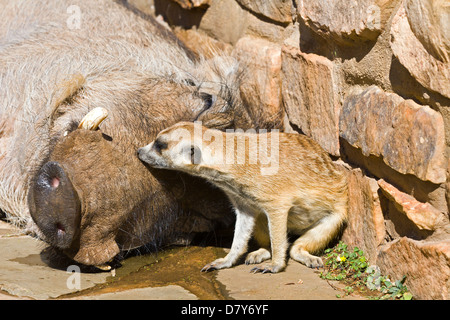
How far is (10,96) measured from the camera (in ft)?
13.9

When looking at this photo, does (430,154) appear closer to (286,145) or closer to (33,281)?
(286,145)

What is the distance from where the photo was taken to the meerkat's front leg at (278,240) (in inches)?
130

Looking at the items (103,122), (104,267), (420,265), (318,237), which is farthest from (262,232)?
(420,265)

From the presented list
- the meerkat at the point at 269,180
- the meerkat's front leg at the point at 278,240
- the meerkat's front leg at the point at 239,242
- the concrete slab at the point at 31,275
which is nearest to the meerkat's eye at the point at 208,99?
the meerkat at the point at 269,180

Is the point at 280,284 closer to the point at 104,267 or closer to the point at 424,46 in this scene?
the point at 104,267

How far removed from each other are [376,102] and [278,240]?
859 millimetres

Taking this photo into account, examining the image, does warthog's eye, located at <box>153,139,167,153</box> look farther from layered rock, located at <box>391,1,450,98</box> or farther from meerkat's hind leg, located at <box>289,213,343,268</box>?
layered rock, located at <box>391,1,450,98</box>

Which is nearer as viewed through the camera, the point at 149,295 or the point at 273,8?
the point at 149,295

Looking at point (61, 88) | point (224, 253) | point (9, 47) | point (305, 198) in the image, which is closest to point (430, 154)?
point (305, 198)

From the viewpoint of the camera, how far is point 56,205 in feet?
9.80

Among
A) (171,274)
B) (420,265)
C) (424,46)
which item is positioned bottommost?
(171,274)

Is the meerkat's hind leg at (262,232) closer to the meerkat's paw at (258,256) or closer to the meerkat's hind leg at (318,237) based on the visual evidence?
the meerkat's paw at (258,256)

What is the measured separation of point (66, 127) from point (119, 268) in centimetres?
78

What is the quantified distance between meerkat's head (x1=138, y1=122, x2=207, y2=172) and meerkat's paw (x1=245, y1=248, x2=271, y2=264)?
58 centimetres
